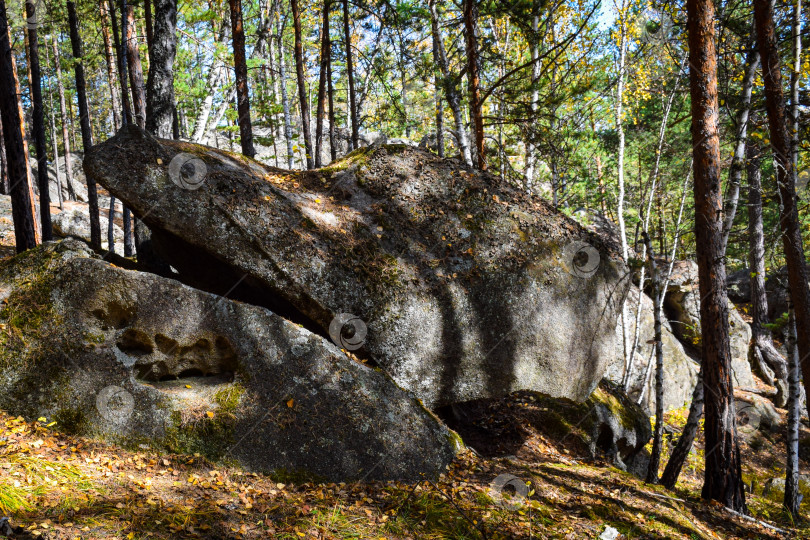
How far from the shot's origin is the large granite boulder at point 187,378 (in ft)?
14.9

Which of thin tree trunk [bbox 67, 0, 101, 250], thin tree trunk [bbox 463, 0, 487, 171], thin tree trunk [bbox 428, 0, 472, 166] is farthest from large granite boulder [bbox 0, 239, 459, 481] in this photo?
thin tree trunk [bbox 67, 0, 101, 250]

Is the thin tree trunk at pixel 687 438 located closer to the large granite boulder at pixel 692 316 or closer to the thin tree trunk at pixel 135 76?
the large granite boulder at pixel 692 316

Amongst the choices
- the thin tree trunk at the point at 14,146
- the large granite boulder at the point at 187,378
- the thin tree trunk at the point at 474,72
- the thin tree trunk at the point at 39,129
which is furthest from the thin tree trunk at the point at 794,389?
the thin tree trunk at the point at 39,129

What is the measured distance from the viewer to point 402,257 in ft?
21.4

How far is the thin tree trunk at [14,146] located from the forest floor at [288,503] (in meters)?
5.26

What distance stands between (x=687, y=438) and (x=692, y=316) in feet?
35.3

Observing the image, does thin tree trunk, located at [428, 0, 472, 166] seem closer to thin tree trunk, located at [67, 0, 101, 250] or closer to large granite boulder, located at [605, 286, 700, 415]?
large granite boulder, located at [605, 286, 700, 415]

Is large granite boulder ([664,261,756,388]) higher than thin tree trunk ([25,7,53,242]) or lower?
lower

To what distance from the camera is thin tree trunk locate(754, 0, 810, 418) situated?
23.9 feet

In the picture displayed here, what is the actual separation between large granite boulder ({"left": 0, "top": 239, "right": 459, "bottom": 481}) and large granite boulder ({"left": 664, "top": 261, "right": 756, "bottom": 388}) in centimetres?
1415

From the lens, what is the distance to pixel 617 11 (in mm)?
12250

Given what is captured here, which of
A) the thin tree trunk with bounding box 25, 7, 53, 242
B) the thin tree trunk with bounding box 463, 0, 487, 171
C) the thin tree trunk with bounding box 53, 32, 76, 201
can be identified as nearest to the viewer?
the thin tree trunk with bounding box 463, 0, 487, 171

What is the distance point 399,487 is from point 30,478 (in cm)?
318

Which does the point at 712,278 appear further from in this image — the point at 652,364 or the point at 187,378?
the point at 652,364
